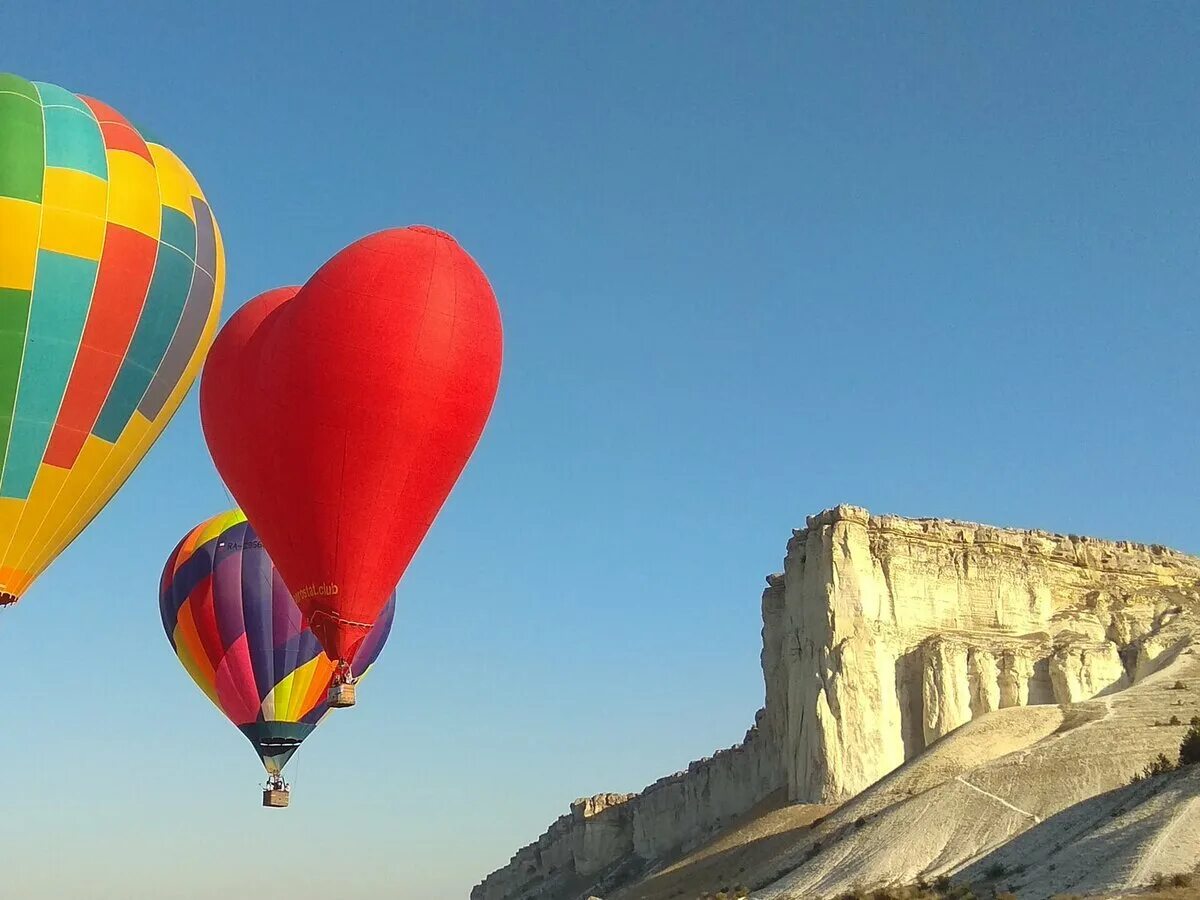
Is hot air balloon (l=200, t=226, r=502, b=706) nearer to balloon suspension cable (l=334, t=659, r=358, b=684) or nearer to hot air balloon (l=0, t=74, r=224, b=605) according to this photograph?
balloon suspension cable (l=334, t=659, r=358, b=684)

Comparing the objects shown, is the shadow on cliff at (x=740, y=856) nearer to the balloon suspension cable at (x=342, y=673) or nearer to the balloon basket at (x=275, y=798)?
the balloon basket at (x=275, y=798)

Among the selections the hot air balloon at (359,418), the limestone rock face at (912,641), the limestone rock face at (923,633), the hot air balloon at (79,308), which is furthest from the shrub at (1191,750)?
the limestone rock face at (923,633)

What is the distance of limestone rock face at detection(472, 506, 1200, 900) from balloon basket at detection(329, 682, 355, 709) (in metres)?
35.9

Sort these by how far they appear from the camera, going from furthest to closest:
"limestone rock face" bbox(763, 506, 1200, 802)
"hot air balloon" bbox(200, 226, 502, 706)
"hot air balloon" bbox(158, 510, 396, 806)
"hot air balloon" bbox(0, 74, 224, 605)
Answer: "limestone rock face" bbox(763, 506, 1200, 802), "hot air balloon" bbox(158, 510, 396, 806), "hot air balloon" bbox(0, 74, 224, 605), "hot air balloon" bbox(200, 226, 502, 706)

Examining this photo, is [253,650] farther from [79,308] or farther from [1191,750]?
[1191,750]

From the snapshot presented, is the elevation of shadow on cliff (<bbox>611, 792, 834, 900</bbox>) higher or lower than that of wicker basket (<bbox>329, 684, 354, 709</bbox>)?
higher

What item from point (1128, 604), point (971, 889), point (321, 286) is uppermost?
point (1128, 604)

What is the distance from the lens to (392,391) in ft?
79.3

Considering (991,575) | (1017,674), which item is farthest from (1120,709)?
(991,575)

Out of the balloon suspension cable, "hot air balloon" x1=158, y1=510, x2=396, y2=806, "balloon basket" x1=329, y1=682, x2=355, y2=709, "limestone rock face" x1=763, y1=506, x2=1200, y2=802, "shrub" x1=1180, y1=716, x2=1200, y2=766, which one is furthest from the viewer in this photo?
"limestone rock face" x1=763, y1=506, x2=1200, y2=802

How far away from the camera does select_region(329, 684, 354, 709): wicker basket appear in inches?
965

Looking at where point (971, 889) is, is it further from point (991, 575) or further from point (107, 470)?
point (991, 575)

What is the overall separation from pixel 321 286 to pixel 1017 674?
44.5 meters

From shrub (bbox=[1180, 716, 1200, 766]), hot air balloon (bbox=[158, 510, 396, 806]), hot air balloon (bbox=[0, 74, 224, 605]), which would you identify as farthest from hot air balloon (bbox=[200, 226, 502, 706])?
shrub (bbox=[1180, 716, 1200, 766])
